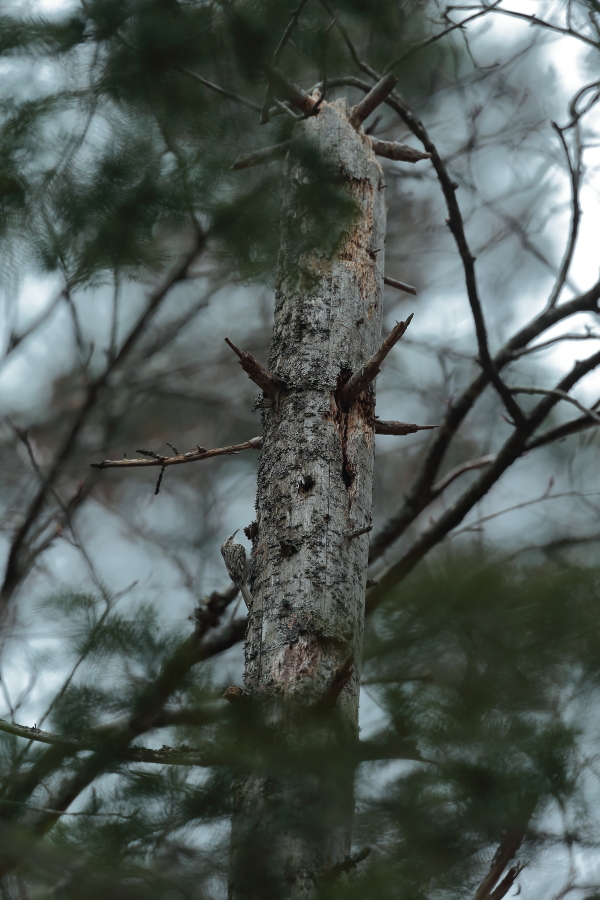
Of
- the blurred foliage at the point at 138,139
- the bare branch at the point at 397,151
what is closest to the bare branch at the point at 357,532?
the blurred foliage at the point at 138,139

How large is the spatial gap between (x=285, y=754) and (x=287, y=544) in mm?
749

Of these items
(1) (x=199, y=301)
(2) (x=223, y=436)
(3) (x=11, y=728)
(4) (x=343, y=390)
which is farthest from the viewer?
(2) (x=223, y=436)

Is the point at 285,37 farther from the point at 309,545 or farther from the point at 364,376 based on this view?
the point at 309,545

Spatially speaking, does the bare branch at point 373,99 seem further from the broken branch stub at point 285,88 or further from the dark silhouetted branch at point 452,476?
the dark silhouetted branch at point 452,476

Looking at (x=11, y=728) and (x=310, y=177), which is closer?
(x=11, y=728)

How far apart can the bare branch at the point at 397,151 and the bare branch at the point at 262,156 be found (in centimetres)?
110

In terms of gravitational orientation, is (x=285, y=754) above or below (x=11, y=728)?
below

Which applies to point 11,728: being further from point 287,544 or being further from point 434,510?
point 434,510

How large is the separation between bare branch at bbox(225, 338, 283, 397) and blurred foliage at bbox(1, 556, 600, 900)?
80 cm

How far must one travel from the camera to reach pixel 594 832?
1.52m

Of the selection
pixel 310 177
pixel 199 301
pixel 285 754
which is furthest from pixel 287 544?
pixel 199 301

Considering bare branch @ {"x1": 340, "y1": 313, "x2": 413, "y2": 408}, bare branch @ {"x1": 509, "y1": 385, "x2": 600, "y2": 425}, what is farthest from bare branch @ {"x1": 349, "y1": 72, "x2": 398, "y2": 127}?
bare branch @ {"x1": 509, "y1": 385, "x2": 600, "y2": 425}

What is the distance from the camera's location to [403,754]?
1438 millimetres

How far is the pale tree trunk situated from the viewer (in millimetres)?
1637
